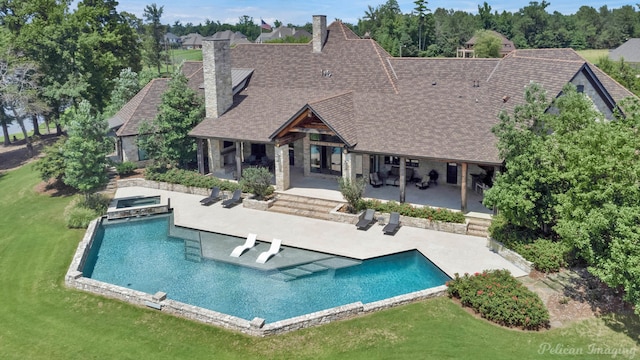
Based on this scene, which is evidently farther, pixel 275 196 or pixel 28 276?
pixel 275 196

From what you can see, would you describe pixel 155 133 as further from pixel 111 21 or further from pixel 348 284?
pixel 111 21

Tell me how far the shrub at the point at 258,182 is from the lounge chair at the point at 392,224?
7.91 meters

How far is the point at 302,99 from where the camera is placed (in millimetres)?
32875

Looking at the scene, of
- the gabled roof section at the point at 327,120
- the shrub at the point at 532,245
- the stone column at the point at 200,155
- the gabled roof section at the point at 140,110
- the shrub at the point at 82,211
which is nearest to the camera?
the shrub at the point at 532,245

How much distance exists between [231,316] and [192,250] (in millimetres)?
7113

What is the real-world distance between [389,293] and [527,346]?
214 inches

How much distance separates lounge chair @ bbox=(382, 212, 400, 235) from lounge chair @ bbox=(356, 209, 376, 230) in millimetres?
991

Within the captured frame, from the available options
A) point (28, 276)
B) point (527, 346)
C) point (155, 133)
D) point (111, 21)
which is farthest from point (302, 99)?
point (111, 21)

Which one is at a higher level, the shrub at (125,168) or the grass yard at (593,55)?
the grass yard at (593,55)

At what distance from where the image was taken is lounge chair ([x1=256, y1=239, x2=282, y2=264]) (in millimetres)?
21406

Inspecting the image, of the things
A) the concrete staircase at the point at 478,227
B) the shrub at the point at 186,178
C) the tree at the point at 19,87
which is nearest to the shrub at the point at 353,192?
the concrete staircase at the point at 478,227

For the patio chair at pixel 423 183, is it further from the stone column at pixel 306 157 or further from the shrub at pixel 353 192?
the stone column at pixel 306 157

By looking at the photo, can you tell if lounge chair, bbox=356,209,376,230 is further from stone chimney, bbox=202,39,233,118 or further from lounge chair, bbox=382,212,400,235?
stone chimney, bbox=202,39,233,118

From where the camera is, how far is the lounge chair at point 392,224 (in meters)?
23.8
